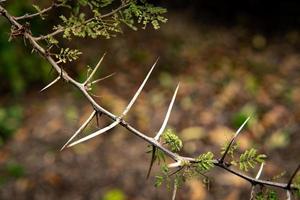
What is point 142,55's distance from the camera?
5703 mm

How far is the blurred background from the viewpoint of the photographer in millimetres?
3971

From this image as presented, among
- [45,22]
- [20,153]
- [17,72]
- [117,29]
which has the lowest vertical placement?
[20,153]

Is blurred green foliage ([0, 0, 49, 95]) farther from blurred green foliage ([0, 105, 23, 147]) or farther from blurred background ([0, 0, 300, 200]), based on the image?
blurred green foliage ([0, 105, 23, 147])

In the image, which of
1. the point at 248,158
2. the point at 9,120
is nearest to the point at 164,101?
the point at 9,120

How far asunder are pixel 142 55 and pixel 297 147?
2.34 meters

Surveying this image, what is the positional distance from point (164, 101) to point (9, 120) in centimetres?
167

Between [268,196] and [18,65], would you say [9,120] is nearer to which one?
[18,65]

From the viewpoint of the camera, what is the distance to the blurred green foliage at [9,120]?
4566 millimetres

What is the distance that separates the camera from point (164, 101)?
4.91 metres

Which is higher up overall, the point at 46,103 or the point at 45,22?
the point at 45,22

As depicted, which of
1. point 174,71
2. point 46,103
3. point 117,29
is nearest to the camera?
point 117,29

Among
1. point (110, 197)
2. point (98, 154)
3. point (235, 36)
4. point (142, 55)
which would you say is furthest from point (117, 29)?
point (235, 36)

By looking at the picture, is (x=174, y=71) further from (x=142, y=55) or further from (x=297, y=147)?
(x=297, y=147)

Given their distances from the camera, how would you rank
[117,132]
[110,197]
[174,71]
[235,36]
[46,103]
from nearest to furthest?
[110,197]
[117,132]
[46,103]
[174,71]
[235,36]
